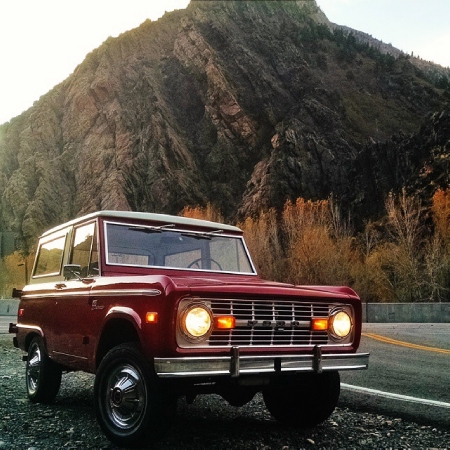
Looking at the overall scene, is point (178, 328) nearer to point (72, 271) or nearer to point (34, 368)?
point (72, 271)

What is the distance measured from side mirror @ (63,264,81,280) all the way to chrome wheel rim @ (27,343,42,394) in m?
1.38

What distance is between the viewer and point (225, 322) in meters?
4.74

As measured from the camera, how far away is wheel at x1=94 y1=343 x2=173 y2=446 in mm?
4605

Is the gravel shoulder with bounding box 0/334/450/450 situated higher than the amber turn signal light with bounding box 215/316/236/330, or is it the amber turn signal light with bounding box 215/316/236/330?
the amber turn signal light with bounding box 215/316/236/330

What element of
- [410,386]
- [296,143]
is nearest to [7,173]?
[296,143]

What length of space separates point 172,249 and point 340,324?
196 cm

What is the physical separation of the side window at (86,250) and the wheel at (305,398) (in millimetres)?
2155

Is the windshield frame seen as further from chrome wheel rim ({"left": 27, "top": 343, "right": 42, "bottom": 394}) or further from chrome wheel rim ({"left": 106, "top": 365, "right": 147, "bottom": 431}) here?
chrome wheel rim ({"left": 27, "top": 343, "right": 42, "bottom": 394})

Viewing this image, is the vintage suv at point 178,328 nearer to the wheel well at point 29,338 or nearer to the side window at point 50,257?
the side window at point 50,257

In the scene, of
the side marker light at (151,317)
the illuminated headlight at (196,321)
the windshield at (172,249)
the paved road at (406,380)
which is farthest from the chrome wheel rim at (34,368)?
the paved road at (406,380)

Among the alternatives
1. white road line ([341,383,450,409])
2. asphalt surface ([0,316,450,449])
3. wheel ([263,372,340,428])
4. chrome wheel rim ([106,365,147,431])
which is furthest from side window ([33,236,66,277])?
white road line ([341,383,450,409])

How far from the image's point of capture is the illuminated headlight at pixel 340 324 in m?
A: 5.41

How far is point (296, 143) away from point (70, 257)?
89.7 meters

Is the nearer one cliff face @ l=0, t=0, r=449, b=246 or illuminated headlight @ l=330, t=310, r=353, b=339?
illuminated headlight @ l=330, t=310, r=353, b=339
